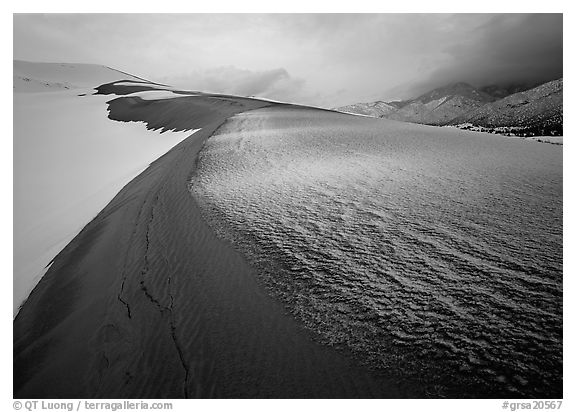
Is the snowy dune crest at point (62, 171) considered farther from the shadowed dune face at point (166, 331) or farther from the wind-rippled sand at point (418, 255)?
the wind-rippled sand at point (418, 255)

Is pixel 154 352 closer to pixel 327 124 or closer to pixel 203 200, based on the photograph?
A: pixel 203 200

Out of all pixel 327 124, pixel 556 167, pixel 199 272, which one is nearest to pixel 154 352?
pixel 199 272

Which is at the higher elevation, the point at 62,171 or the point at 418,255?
the point at 418,255

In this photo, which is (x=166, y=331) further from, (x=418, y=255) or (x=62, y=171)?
(x=62, y=171)

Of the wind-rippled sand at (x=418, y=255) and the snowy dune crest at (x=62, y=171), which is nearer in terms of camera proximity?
the wind-rippled sand at (x=418, y=255)

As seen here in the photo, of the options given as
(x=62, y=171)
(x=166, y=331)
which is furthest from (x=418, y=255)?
(x=62, y=171)

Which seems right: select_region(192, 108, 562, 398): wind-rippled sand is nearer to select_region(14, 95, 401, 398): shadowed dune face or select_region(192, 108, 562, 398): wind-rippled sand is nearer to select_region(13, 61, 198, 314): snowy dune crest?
select_region(14, 95, 401, 398): shadowed dune face

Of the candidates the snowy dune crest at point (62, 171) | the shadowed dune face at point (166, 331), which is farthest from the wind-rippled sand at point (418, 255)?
the snowy dune crest at point (62, 171)

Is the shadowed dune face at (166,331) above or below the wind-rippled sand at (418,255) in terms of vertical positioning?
below

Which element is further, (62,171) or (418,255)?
(62,171)

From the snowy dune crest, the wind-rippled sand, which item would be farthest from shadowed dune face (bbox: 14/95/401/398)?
the snowy dune crest
